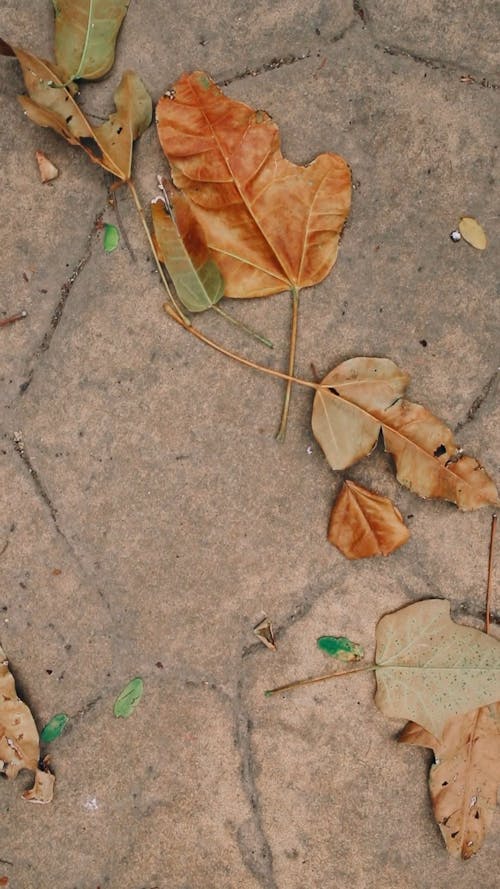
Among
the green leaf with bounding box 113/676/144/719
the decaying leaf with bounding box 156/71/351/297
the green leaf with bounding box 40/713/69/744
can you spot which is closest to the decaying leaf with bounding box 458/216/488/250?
the decaying leaf with bounding box 156/71/351/297

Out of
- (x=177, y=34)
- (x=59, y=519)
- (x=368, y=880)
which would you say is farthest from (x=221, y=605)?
(x=177, y=34)

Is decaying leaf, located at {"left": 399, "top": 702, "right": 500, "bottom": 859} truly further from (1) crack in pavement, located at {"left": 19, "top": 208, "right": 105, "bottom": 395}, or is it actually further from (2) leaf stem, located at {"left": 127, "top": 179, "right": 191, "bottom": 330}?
(1) crack in pavement, located at {"left": 19, "top": 208, "right": 105, "bottom": 395}

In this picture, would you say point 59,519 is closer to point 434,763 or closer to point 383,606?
point 383,606

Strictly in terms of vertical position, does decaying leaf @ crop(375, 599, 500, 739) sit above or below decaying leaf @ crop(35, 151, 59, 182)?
below

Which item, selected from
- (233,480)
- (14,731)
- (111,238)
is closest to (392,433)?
(233,480)

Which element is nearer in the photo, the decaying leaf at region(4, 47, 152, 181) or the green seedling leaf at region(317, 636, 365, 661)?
the decaying leaf at region(4, 47, 152, 181)
